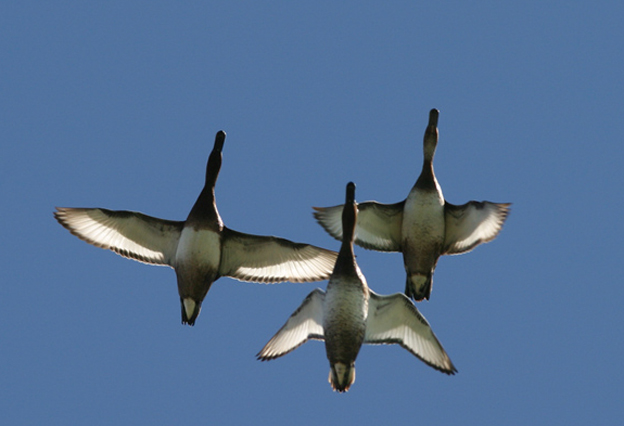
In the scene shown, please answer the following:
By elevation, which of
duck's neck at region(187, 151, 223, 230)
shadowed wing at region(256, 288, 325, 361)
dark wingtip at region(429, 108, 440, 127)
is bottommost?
shadowed wing at region(256, 288, 325, 361)

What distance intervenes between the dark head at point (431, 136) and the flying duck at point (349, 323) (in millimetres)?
1969

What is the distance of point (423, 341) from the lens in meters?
16.0

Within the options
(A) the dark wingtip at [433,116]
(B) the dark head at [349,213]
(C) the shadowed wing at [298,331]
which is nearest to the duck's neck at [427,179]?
(A) the dark wingtip at [433,116]

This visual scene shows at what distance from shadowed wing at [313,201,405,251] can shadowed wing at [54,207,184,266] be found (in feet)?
8.19

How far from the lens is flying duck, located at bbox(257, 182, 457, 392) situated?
48.4 feet

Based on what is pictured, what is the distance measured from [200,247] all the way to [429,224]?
12.0 feet

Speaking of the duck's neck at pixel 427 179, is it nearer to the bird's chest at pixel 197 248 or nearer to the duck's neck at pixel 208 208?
the duck's neck at pixel 208 208

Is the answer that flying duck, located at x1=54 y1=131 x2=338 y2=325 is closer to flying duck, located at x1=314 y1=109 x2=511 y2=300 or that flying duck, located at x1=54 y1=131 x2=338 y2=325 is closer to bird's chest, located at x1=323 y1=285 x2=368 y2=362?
flying duck, located at x1=314 y1=109 x2=511 y2=300

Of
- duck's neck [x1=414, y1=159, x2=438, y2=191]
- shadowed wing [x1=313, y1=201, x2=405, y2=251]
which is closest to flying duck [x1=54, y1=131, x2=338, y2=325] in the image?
shadowed wing [x1=313, y1=201, x2=405, y2=251]

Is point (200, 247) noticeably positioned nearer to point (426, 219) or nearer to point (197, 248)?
point (197, 248)

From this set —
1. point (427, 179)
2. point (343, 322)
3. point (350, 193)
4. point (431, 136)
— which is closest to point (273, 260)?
point (350, 193)

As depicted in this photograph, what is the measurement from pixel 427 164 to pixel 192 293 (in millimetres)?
4309

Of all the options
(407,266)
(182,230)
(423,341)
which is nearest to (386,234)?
(407,266)

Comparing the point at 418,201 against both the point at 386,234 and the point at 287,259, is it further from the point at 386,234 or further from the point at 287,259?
the point at 287,259
